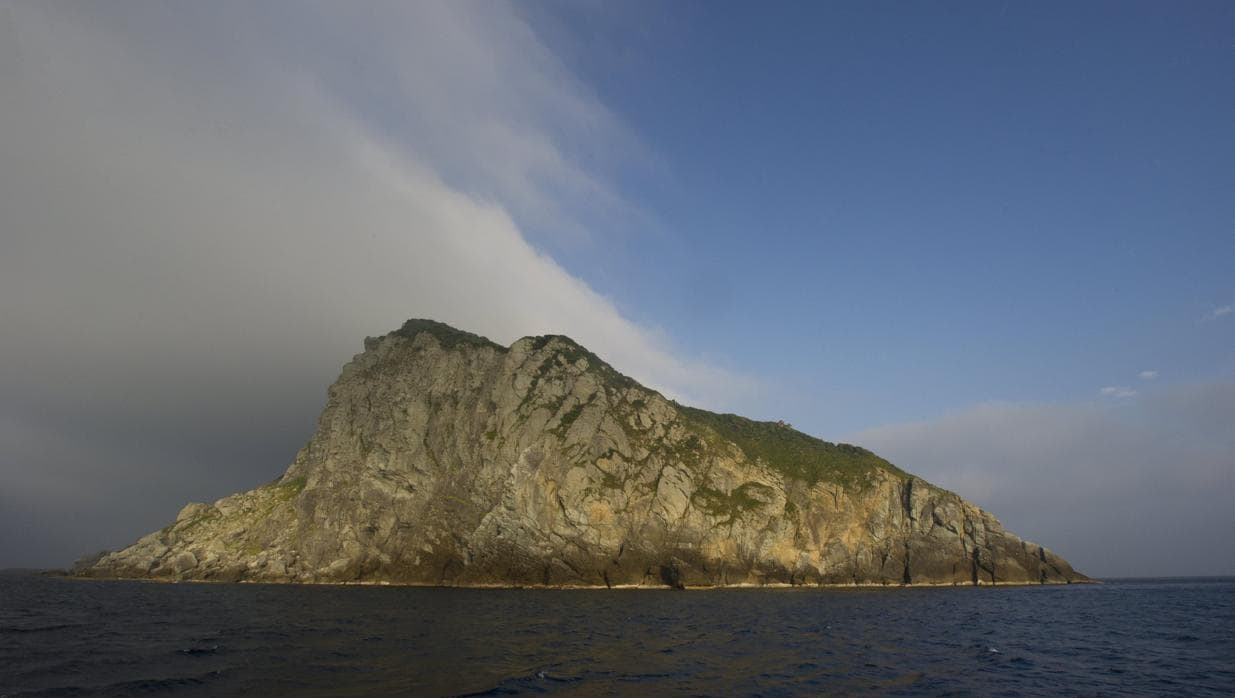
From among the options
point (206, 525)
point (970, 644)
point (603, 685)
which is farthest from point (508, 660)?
point (206, 525)

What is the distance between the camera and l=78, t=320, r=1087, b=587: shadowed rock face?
315ft

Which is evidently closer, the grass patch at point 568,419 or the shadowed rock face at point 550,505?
the shadowed rock face at point 550,505

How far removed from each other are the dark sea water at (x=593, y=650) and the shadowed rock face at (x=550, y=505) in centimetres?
3781

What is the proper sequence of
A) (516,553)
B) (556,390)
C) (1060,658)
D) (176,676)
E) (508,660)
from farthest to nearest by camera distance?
(556,390)
(516,553)
(1060,658)
(508,660)
(176,676)

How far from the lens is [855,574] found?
10438 cm

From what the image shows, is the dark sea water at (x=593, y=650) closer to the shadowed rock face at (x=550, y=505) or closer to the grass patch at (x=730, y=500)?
the shadowed rock face at (x=550, y=505)

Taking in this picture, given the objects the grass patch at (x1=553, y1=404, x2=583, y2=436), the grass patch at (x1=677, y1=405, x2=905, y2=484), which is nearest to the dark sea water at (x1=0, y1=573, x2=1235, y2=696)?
the grass patch at (x1=553, y1=404, x2=583, y2=436)

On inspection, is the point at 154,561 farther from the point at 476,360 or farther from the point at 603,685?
the point at 603,685

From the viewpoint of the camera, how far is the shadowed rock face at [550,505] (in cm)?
9600

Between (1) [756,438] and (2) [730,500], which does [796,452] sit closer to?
(1) [756,438]

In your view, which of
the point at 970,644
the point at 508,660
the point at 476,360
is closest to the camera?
the point at 508,660

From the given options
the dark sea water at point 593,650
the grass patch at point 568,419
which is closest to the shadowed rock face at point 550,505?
the grass patch at point 568,419

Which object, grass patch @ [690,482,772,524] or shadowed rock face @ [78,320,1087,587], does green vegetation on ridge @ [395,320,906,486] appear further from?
grass patch @ [690,482,772,524]

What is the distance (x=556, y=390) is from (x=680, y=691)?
92.2m
